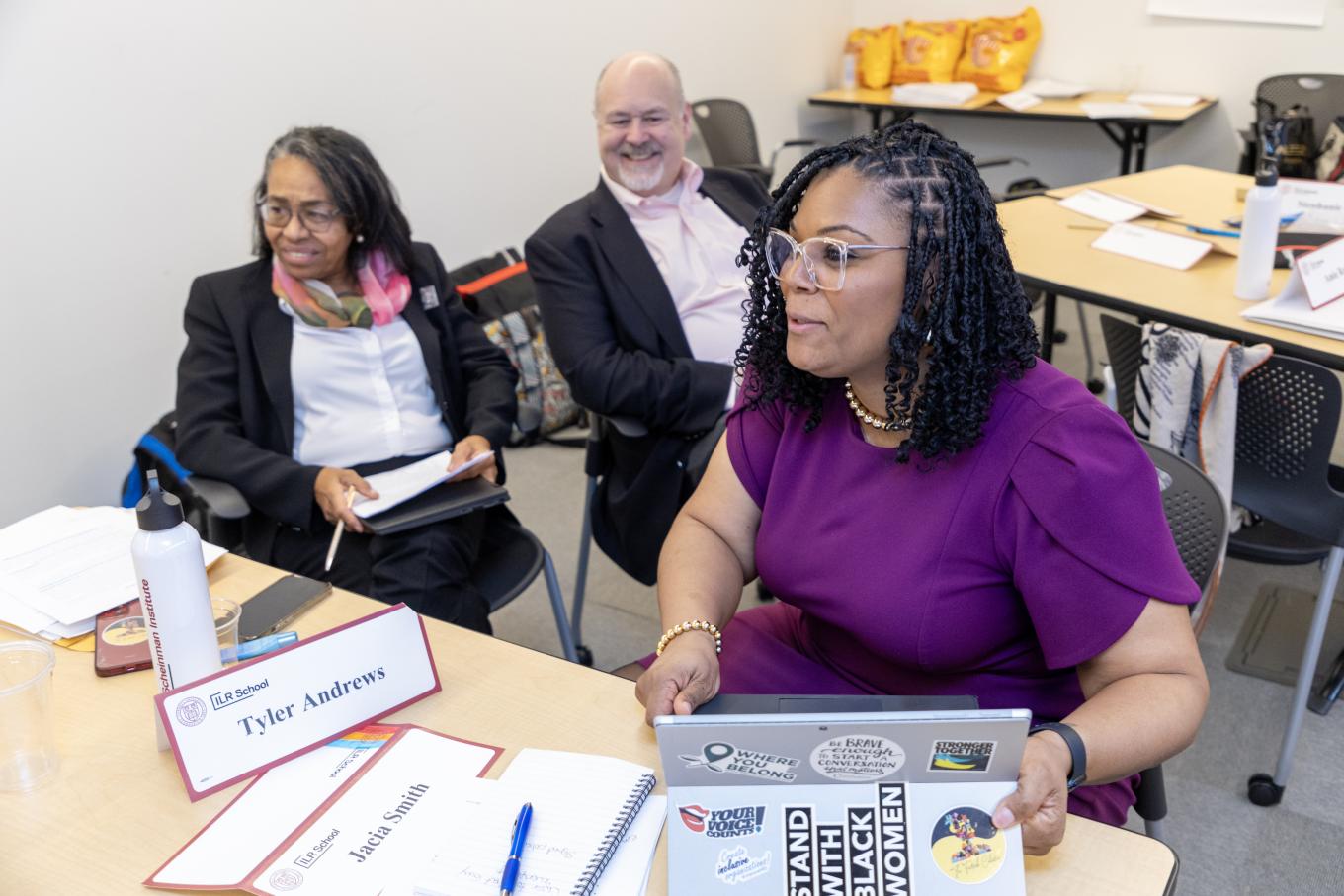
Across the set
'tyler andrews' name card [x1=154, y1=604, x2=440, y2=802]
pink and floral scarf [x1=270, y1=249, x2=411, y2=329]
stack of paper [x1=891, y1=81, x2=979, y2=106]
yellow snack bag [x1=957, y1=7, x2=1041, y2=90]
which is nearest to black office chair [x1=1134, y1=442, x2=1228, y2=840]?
'tyler andrews' name card [x1=154, y1=604, x2=440, y2=802]

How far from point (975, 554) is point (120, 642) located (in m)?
1.05

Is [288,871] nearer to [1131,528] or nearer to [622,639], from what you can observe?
[1131,528]

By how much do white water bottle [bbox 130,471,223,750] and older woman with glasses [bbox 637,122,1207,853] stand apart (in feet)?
1.60

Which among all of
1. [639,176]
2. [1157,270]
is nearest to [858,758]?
[639,176]

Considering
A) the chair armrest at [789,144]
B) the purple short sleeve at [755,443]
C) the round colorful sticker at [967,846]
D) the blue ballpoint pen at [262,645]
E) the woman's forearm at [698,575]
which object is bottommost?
the chair armrest at [789,144]

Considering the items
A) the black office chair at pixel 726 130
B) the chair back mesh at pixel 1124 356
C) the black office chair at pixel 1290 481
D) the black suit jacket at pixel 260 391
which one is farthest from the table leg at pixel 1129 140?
the black suit jacket at pixel 260 391

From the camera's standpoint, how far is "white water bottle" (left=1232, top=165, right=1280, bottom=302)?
2.45 m

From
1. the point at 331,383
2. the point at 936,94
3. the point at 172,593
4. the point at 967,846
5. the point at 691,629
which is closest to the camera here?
the point at 967,846

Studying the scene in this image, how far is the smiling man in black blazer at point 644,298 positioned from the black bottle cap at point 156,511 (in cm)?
124

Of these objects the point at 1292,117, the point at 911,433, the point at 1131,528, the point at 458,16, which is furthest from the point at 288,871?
the point at 1292,117

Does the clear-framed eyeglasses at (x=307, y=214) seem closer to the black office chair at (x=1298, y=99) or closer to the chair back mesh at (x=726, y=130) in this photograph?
the chair back mesh at (x=726, y=130)

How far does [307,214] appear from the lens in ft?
7.41

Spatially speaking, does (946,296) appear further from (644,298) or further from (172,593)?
(644,298)

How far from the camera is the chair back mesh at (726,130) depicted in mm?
5141
